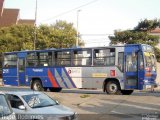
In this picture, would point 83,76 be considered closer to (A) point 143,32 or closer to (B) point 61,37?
(A) point 143,32

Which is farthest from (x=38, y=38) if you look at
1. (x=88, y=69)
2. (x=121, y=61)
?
(x=121, y=61)

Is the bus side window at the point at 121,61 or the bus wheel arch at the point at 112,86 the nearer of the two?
the bus side window at the point at 121,61

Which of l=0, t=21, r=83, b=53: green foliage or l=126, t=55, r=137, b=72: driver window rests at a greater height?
l=0, t=21, r=83, b=53: green foliage

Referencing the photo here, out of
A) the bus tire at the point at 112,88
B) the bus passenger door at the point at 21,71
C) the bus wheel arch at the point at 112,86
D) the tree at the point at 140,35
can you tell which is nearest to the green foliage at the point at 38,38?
the tree at the point at 140,35

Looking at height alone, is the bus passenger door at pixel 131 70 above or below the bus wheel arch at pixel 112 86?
above

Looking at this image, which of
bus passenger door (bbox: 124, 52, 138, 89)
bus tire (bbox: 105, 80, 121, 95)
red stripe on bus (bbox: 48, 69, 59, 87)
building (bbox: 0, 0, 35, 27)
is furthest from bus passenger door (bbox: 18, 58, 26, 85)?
building (bbox: 0, 0, 35, 27)

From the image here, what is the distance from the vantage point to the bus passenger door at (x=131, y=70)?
25.8 metres

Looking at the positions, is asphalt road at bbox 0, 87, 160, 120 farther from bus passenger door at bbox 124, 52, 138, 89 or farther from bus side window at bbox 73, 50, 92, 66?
bus side window at bbox 73, 50, 92, 66

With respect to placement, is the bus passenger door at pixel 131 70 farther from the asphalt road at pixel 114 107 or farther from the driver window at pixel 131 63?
the asphalt road at pixel 114 107

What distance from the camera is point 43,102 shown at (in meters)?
13.9

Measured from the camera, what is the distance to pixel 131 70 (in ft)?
85.2

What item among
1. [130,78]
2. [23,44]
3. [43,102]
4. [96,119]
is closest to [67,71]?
[130,78]

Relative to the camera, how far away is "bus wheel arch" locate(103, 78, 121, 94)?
26484mm

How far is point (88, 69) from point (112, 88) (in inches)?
83.7
